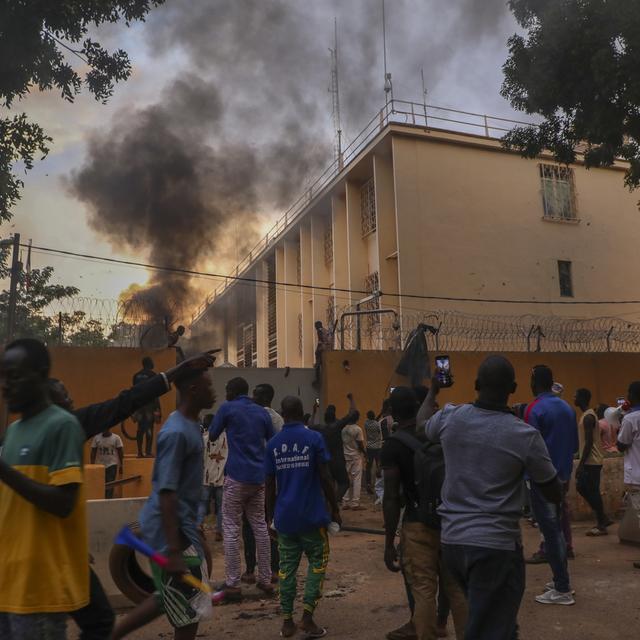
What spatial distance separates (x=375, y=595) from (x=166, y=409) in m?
8.09

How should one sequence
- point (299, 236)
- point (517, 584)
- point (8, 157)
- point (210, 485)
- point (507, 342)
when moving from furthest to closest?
point (299, 236)
point (507, 342)
point (8, 157)
point (210, 485)
point (517, 584)

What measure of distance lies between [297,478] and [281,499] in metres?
0.19

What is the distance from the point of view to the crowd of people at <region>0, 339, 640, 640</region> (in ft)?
7.32

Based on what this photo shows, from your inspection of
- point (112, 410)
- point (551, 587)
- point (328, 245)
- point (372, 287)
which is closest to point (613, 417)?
point (551, 587)

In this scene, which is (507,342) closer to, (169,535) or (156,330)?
(156,330)

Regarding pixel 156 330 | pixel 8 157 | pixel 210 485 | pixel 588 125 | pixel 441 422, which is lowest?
pixel 210 485

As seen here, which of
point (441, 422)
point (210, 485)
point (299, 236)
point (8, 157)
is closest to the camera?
point (441, 422)

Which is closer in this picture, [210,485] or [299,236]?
[210,485]

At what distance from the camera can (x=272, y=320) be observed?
92.2 ft

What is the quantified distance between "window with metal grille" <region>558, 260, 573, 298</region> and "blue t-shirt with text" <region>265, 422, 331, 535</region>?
17376mm

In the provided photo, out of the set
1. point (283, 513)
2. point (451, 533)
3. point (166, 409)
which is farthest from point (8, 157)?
point (451, 533)

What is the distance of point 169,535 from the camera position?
3160 millimetres

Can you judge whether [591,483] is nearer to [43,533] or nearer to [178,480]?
[178,480]

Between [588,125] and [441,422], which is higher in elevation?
[588,125]
